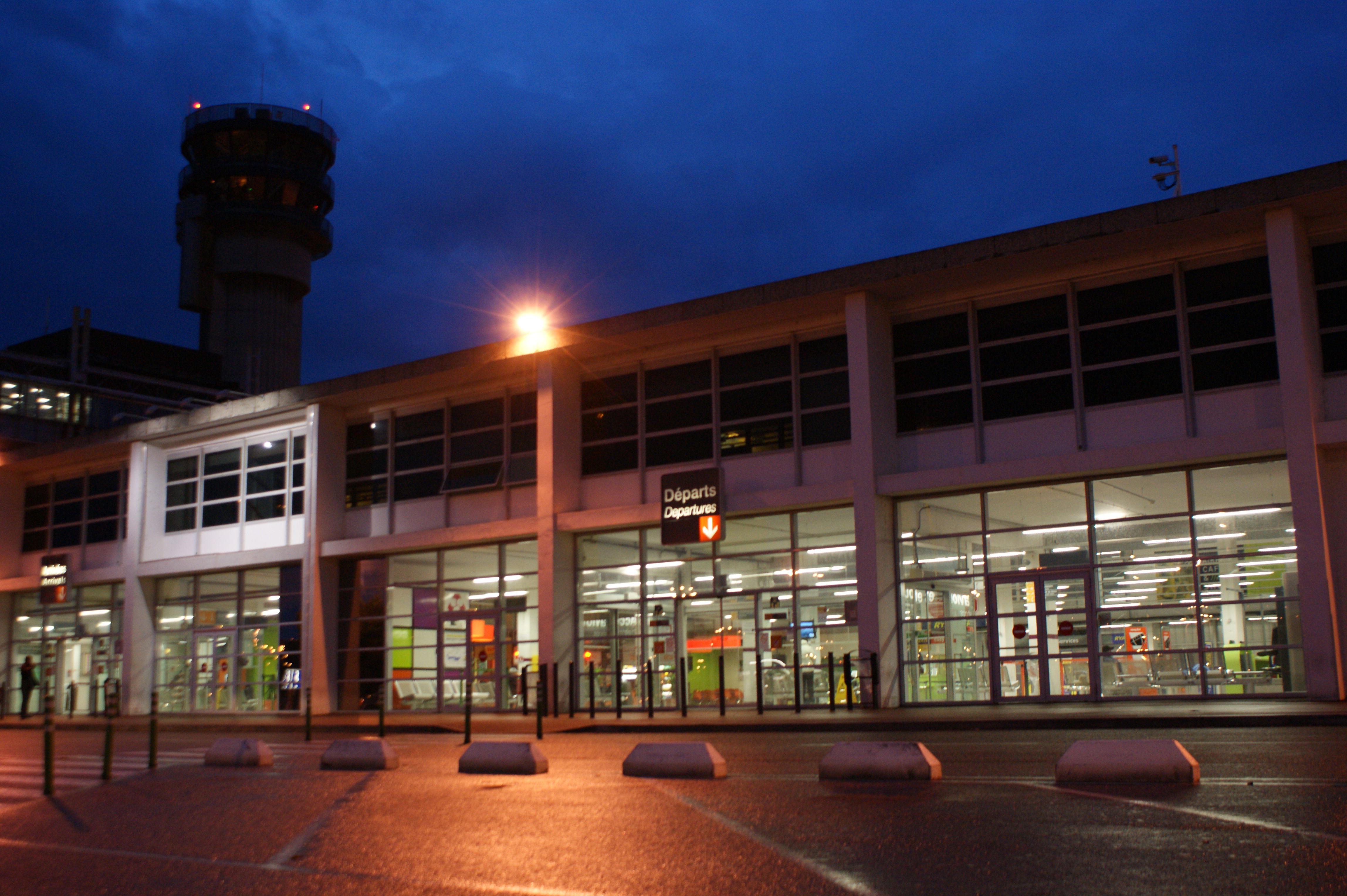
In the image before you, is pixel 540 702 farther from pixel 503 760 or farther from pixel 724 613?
pixel 724 613

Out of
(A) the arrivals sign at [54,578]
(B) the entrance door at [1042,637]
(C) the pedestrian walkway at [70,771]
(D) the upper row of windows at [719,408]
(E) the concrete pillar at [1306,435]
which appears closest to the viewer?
(C) the pedestrian walkway at [70,771]

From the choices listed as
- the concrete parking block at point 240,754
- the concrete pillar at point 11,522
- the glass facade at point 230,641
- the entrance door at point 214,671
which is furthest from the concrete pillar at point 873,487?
the concrete pillar at point 11,522

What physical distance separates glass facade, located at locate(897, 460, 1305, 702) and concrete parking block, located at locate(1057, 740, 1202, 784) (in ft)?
41.1

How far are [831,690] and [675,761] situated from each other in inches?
446

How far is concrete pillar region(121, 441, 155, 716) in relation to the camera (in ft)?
113

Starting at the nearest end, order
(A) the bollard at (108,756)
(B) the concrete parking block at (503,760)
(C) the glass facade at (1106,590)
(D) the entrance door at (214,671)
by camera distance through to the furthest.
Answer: (B) the concrete parking block at (503,760) < (A) the bollard at (108,756) < (C) the glass facade at (1106,590) < (D) the entrance door at (214,671)

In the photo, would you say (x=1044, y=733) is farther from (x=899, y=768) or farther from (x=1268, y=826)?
(x=1268, y=826)

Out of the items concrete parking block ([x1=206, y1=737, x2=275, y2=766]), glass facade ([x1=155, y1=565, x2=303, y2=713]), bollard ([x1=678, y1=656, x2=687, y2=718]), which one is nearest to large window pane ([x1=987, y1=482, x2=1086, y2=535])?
bollard ([x1=678, y1=656, x2=687, y2=718])

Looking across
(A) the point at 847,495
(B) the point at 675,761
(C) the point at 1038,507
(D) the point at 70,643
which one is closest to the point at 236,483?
(D) the point at 70,643

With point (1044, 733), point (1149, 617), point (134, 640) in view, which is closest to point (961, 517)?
point (1149, 617)

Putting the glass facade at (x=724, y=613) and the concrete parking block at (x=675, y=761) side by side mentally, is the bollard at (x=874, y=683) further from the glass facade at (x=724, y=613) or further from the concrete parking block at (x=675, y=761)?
the concrete parking block at (x=675, y=761)

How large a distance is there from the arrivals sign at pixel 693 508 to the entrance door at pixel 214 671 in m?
14.9

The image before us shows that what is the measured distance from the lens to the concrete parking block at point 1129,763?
8602 mm

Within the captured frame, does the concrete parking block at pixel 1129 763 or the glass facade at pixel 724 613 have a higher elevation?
the glass facade at pixel 724 613
